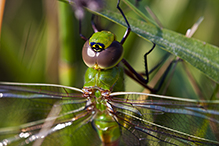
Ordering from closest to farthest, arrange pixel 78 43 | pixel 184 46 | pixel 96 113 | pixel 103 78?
pixel 184 46
pixel 103 78
pixel 96 113
pixel 78 43

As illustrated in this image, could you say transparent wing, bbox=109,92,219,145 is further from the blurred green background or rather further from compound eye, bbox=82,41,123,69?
the blurred green background

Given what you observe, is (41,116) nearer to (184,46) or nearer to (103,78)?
(103,78)

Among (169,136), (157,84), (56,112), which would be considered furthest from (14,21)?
(169,136)

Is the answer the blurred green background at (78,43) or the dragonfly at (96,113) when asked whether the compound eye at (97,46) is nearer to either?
Result: the dragonfly at (96,113)

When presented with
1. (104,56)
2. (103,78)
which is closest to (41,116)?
(103,78)

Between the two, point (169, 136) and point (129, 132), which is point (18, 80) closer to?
point (129, 132)

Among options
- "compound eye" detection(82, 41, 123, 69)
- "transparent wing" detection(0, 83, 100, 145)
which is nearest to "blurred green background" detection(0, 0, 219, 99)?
"transparent wing" detection(0, 83, 100, 145)

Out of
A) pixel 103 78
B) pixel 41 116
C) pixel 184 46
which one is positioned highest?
pixel 184 46
